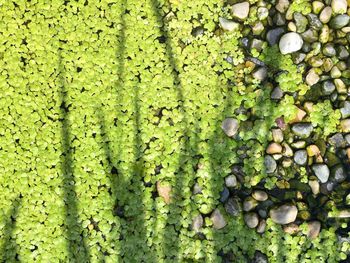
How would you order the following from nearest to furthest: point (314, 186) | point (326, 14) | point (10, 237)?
point (10, 237) < point (314, 186) < point (326, 14)

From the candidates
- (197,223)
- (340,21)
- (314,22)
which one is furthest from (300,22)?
(197,223)

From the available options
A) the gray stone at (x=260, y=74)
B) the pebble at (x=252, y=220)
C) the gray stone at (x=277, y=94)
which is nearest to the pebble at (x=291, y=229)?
the pebble at (x=252, y=220)

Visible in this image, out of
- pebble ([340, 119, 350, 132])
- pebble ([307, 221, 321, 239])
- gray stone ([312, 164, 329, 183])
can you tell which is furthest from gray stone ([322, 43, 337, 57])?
pebble ([307, 221, 321, 239])

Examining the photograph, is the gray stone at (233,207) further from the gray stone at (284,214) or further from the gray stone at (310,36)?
the gray stone at (310,36)

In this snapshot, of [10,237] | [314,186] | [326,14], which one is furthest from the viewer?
[326,14]

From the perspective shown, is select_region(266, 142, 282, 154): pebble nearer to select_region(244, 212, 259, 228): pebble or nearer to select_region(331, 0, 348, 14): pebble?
select_region(244, 212, 259, 228): pebble

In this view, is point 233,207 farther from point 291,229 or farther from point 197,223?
point 291,229
